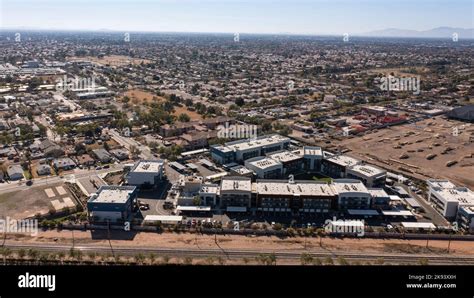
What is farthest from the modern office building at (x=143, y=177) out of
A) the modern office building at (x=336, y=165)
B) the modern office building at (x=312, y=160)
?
the modern office building at (x=336, y=165)

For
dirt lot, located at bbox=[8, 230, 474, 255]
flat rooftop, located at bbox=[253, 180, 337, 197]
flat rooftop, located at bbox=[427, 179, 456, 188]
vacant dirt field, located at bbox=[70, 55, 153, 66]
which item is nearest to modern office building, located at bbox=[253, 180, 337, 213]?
flat rooftop, located at bbox=[253, 180, 337, 197]

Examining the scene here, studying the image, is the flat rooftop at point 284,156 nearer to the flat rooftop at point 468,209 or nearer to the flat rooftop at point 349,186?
the flat rooftop at point 349,186

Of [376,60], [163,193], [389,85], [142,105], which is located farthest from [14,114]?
[376,60]

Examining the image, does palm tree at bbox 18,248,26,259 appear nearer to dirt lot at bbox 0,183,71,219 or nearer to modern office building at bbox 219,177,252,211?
dirt lot at bbox 0,183,71,219

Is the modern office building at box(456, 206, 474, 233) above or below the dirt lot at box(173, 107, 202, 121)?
below

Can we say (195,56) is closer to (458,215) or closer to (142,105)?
(142,105)

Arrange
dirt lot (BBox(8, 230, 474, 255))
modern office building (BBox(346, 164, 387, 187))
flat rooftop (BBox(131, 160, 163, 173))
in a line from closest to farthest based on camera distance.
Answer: dirt lot (BBox(8, 230, 474, 255)) < flat rooftop (BBox(131, 160, 163, 173)) < modern office building (BBox(346, 164, 387, 187))
